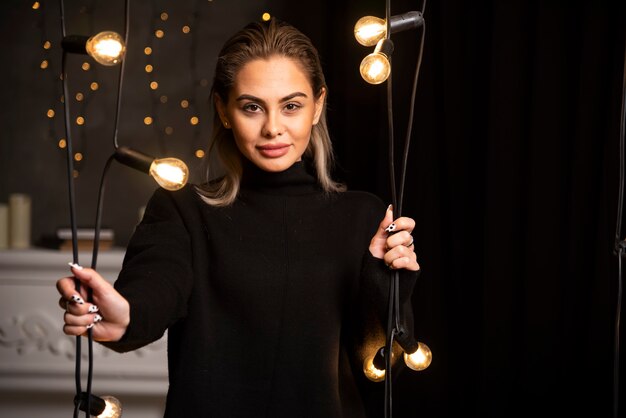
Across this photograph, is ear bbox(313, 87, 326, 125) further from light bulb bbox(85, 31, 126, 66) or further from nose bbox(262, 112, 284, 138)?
light bulb bbox(85, 31, 126, 66)

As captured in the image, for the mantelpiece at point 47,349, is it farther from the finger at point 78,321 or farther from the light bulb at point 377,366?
the finger at point 78,321

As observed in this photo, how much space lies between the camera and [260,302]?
1277 millimetres

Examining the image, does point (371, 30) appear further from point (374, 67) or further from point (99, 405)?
point (99, 405)

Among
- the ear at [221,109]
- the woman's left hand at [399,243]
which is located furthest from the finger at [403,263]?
the ear at [221,109]

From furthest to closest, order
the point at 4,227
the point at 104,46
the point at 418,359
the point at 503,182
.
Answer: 1. the point at 4,227
2. the point at 503,182
3. the point at 418,359
4. the point at 104,46

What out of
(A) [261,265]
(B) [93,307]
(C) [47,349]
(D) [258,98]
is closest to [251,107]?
(D) [258,98]

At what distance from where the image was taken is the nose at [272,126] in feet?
3.99

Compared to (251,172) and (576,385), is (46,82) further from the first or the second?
(576,385)

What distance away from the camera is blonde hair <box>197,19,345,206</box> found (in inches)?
50.5

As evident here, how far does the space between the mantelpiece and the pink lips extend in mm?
1201

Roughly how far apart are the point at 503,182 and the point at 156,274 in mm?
1088

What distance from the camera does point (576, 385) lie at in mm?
1897

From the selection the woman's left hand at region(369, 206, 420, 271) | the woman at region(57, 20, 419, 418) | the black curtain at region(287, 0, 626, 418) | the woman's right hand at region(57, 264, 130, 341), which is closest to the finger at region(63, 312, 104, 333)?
the woman's right hand at region(57, 264, 130, 341)

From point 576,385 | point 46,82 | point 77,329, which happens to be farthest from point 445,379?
point 46,82
